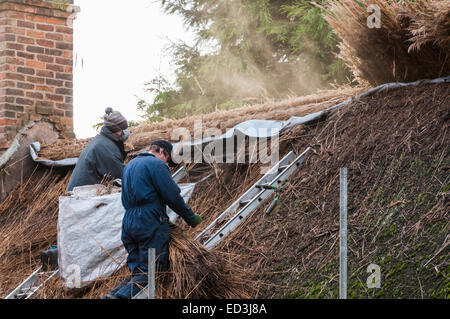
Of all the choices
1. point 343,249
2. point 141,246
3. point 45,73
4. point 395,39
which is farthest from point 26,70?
point 343,249

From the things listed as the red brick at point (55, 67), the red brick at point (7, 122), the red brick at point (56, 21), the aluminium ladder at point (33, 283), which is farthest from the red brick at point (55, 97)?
the aluminium ladder at point (33, 283)

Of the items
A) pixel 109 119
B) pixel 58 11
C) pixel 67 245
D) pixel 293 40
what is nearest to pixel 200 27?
pixel 293 40

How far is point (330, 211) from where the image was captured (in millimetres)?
4820

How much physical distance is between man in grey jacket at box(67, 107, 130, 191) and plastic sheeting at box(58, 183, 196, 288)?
63 cm

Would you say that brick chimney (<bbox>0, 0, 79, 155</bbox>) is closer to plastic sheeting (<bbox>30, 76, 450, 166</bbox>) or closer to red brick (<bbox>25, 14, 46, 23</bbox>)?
red brick (<bbox>25, 14, 46, 23</bbox>)

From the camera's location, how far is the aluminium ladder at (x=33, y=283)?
5543 mm

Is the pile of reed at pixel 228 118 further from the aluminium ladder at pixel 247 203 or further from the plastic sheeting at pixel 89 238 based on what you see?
the plastic sheeting at pixel 89 238

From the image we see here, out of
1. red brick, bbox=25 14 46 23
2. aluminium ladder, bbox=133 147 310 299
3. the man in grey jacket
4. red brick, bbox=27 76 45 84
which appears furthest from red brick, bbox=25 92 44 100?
aluminium ladder, bbox=133 147 310 299

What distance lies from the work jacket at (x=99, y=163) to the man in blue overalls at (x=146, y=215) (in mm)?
1282

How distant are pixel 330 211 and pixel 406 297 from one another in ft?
4.02

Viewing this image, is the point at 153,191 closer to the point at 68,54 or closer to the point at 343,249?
the point at 343,249
